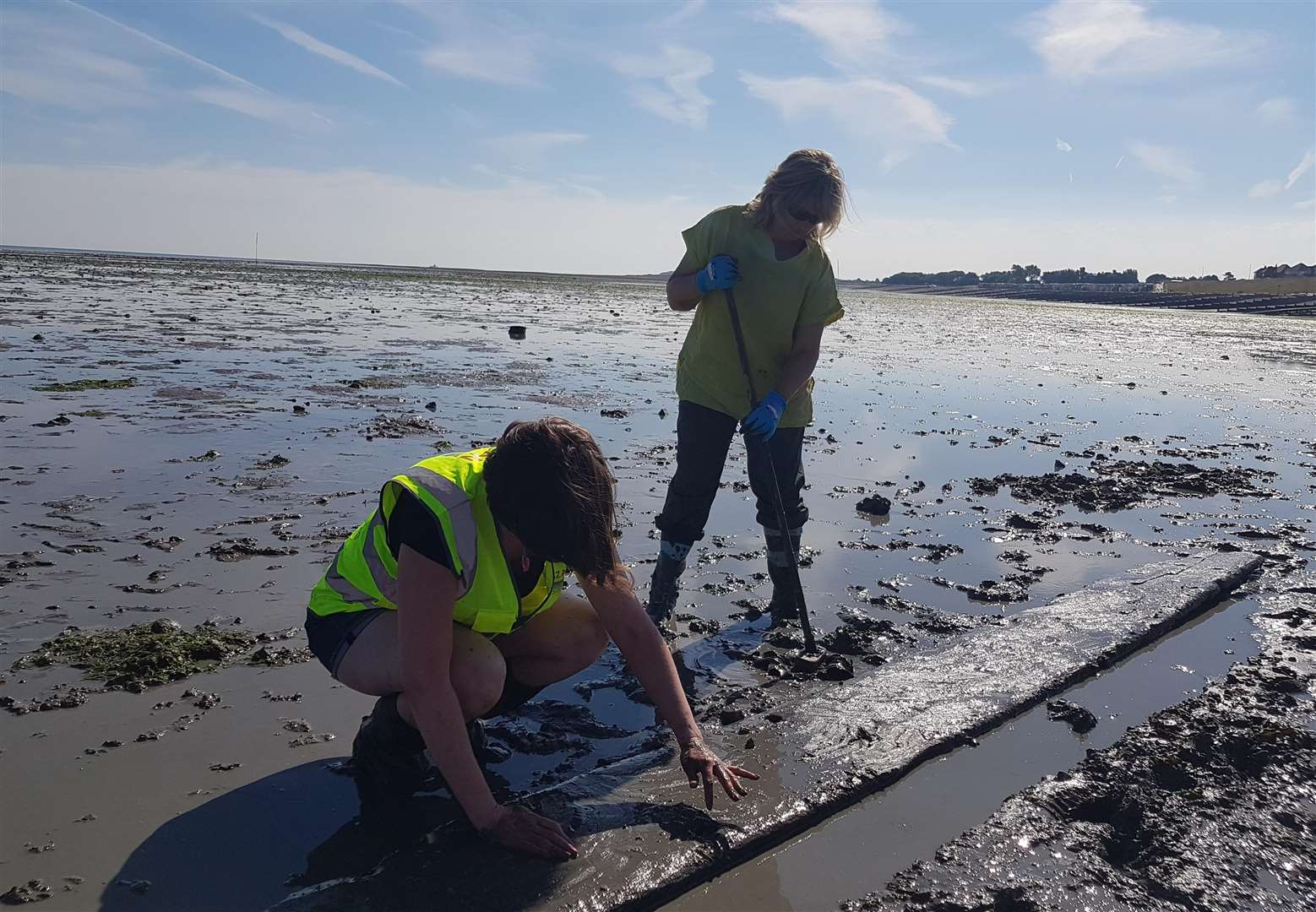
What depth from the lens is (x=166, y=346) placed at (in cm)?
1332

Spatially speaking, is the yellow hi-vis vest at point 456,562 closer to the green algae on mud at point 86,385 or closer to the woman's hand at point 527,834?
the woman's hand at point 527,834

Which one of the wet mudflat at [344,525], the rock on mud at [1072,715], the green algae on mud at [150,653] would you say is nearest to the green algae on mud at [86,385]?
the wet mudflat at [344,525]

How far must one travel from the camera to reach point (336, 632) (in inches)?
113

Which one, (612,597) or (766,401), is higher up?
(766,401)

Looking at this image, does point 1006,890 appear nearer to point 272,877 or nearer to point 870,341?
point 272,877

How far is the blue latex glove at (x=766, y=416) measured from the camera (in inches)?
163

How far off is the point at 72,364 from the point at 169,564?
7.54 m

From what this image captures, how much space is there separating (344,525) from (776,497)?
2376 millimetres

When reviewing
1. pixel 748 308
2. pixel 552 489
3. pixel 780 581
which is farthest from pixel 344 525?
pixel 552 489

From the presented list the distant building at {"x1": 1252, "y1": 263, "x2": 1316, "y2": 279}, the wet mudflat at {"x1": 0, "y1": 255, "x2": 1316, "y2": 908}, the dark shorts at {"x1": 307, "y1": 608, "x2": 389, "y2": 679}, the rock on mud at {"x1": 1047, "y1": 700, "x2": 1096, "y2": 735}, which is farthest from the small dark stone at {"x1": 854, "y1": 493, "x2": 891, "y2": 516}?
the distant building at {"x1": 1252, "y1": 263, "x2": 1316, "y2": 279}

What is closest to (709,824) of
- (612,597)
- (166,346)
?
(612,597)

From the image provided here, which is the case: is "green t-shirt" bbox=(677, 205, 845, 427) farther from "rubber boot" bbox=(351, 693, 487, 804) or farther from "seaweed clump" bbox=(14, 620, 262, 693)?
"seaweed clump" bbox=(14, 620, 262, 693)

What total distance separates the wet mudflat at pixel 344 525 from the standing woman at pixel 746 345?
0.49 m

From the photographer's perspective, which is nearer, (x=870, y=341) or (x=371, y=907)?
(x=371, y=907)
